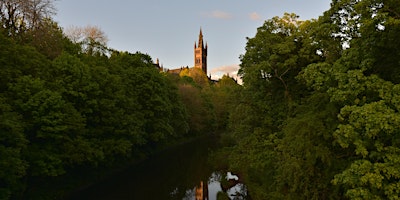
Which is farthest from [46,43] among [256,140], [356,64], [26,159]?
[356,64]

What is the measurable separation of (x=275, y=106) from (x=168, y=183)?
1604cm

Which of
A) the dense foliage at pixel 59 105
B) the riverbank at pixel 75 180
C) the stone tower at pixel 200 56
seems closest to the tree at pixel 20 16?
the dense foliage at pixel 59 105

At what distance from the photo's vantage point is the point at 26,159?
19375 millimetres

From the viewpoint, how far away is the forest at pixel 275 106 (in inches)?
444

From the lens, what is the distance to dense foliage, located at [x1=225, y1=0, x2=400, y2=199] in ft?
35.3

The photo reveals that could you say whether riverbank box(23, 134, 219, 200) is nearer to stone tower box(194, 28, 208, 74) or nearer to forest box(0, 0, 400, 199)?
forest box(0, 0, 400, 199)

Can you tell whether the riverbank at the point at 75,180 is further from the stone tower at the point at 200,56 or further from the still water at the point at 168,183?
the stone tower at the point at 200,56

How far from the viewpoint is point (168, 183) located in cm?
3362

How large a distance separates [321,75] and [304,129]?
117 inches

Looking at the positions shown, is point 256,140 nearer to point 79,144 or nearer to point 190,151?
point 79,144

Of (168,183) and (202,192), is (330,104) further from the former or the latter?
(168,183)

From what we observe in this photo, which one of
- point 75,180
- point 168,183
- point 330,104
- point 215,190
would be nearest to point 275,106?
point 330,104

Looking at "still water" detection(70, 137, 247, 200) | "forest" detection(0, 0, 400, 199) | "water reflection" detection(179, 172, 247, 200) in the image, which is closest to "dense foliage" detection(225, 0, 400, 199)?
"forest" detection(0, 0, 400, 199)

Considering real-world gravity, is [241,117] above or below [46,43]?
below
